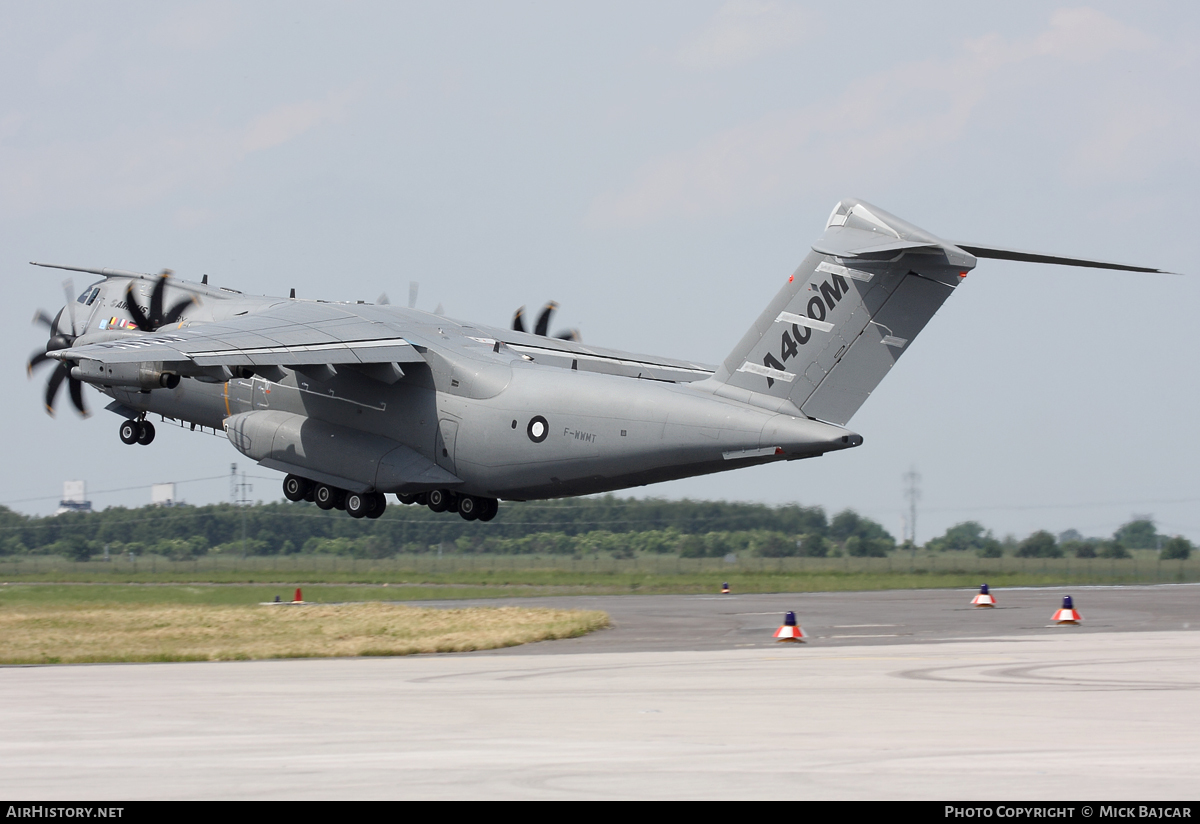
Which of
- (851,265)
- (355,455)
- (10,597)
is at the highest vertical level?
(851,265)

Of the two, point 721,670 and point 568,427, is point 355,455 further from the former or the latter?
point 721,670

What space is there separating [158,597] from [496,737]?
3143cm

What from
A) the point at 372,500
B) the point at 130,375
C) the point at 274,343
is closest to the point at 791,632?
the point at 372,500

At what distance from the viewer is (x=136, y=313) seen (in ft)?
100.0

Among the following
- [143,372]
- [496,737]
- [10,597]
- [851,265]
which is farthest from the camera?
[10,597]

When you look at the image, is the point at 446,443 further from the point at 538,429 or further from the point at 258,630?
the point at 258,630

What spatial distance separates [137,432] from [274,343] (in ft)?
23.5

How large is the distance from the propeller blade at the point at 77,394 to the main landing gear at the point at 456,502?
9.18 m

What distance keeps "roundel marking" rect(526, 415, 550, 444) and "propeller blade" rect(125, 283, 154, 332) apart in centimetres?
1052

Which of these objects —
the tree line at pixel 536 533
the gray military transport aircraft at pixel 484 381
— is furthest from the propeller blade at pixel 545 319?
the tree line at pixel 536 533

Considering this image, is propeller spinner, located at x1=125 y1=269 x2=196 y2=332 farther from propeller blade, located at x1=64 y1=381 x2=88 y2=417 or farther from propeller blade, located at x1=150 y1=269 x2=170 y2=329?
propeller blade, located at x1=64 y1=381 x2=88 y2=417

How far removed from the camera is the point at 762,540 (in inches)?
2009

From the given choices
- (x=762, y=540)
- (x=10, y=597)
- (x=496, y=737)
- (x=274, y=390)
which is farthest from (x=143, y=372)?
(x=762, y=540)

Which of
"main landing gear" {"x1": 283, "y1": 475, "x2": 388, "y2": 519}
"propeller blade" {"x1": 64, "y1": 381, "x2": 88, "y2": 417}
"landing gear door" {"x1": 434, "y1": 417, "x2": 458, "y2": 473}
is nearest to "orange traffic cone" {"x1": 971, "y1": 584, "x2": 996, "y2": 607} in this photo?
"landing gear door" {"x1": 434, "y1": 417, "x2": 458, "y2": 473}
